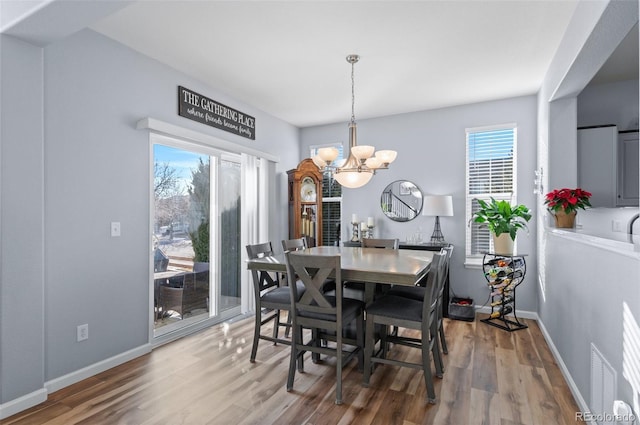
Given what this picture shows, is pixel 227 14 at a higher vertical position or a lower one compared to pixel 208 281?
higher

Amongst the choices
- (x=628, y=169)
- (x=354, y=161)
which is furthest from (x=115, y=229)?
(x=628, y=169)

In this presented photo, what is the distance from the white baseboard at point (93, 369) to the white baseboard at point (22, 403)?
101 millimetres

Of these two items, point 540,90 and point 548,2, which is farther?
point 540,90

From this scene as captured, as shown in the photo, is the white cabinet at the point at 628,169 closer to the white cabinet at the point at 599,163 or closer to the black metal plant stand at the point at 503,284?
the white cabinet at the point at 599,163

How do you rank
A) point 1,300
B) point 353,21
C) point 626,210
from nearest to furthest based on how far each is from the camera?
point 1,300
point 353,21
point 626,210

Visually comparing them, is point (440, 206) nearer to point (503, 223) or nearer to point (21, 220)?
point (503, 223)

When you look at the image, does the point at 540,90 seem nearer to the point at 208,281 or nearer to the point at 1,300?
the point at 208,281

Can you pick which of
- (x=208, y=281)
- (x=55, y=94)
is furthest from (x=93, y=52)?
(x=208, y=281)

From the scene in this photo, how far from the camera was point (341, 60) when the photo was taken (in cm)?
316

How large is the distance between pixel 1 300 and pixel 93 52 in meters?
1.87

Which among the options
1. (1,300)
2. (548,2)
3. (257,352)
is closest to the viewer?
(1,300)

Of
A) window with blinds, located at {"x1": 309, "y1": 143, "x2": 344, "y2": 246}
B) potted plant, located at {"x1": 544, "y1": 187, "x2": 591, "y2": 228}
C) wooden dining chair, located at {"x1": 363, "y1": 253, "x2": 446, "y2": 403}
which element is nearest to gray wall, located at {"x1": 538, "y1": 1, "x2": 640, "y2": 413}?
potted plant, located at {"x1": 544, "y1": 187, "x2": 591, "y2": 228}

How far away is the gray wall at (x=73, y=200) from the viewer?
2152 millimetres

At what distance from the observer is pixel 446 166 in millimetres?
4574
